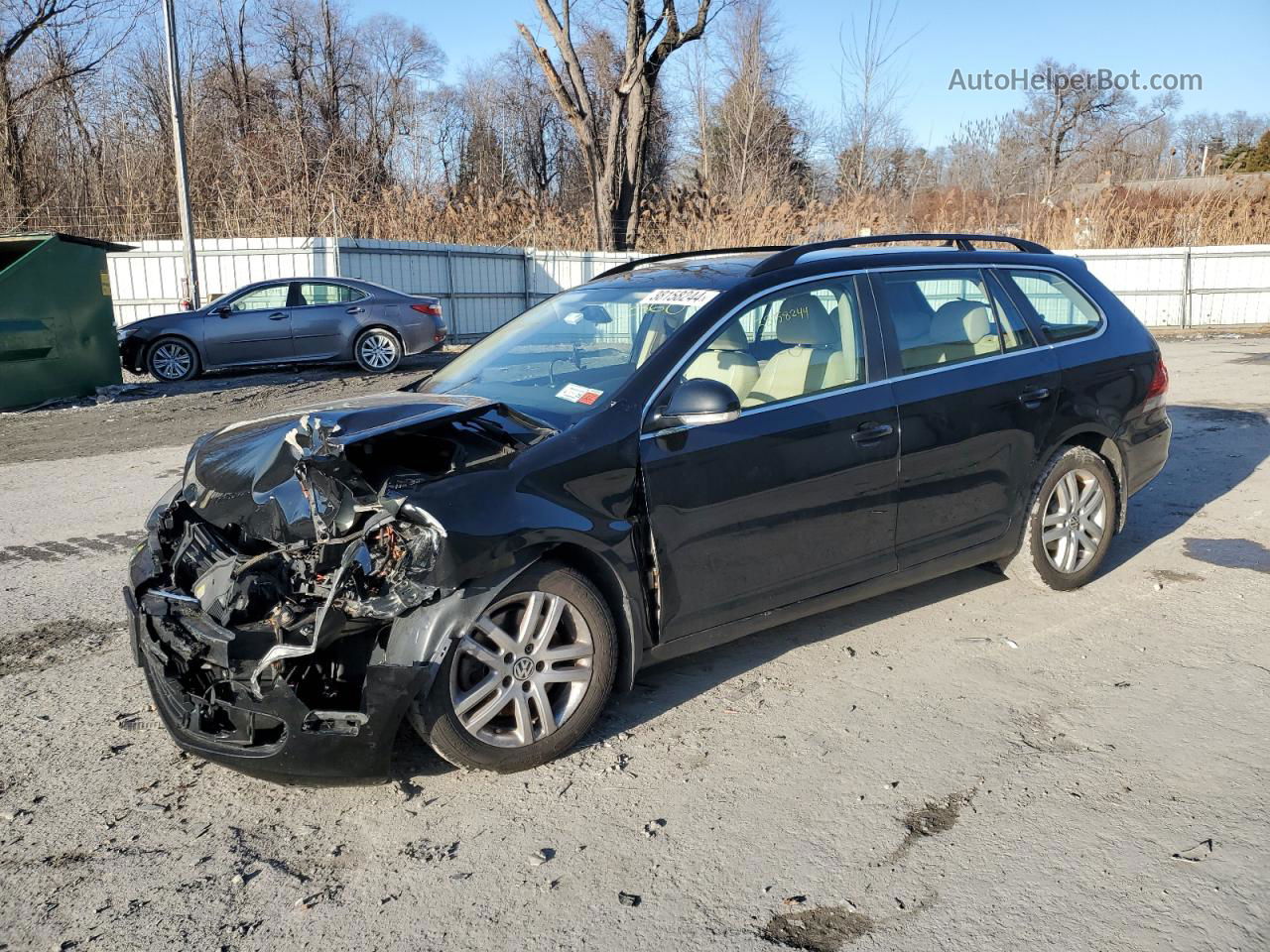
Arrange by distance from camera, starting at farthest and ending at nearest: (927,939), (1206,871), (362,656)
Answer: (362,656), (1206,871), (927,939)

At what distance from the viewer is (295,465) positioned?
136 inches

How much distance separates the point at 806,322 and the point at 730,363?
483mm

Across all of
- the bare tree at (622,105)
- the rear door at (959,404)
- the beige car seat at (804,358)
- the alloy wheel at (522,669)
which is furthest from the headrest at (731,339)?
the bare tree at (622,105)

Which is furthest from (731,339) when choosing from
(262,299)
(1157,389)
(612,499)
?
(262,299)

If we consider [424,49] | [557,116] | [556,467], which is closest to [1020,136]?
[557,116]

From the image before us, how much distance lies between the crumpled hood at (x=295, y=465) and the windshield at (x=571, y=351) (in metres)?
0.30

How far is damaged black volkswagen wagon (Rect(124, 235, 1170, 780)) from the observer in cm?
311

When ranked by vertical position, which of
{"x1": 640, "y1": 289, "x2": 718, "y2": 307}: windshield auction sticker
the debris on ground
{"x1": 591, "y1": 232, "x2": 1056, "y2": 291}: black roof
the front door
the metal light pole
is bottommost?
the debris on ground

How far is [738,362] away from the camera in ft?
13.3

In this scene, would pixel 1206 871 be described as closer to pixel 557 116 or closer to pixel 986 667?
pixel 986 667

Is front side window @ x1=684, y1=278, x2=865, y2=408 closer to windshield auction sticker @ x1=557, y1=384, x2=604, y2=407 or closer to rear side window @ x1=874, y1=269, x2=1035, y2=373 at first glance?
rear side window @ x1=874, y1=269, x2=1035, y2=373

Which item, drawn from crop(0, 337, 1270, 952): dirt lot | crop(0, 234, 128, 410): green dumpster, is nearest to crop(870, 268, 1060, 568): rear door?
crop(0, 337, 1270, 952): dirt lot

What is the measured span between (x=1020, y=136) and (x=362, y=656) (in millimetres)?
43540

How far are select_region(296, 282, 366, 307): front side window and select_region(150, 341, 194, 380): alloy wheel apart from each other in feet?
5.93
